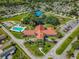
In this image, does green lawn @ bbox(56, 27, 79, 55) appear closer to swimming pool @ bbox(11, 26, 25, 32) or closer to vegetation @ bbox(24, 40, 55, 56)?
vegetation @ bbox(24, 40, 55, 56)

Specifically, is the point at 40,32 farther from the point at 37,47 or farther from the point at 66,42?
the point at 66,42

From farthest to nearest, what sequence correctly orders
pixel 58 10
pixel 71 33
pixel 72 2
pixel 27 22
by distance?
pixel 72 2 < pixel 58 10 < pixel 27 22 < pixel 71 33

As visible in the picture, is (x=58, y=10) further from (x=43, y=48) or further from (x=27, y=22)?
(x=43, y=48)

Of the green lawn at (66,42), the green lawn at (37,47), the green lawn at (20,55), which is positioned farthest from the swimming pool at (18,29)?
the green lawn at (66,42)

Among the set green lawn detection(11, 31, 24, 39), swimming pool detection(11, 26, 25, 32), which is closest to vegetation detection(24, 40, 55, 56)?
green lawn detection(11, 31, 24, 39)

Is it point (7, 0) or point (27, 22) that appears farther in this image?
point (7, 0)

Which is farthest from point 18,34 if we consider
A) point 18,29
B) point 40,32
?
point 40,32

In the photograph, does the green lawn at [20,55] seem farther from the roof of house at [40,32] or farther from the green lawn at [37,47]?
the roof of house at [40,32]

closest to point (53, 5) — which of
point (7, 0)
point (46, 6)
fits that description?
point (46, 6)
